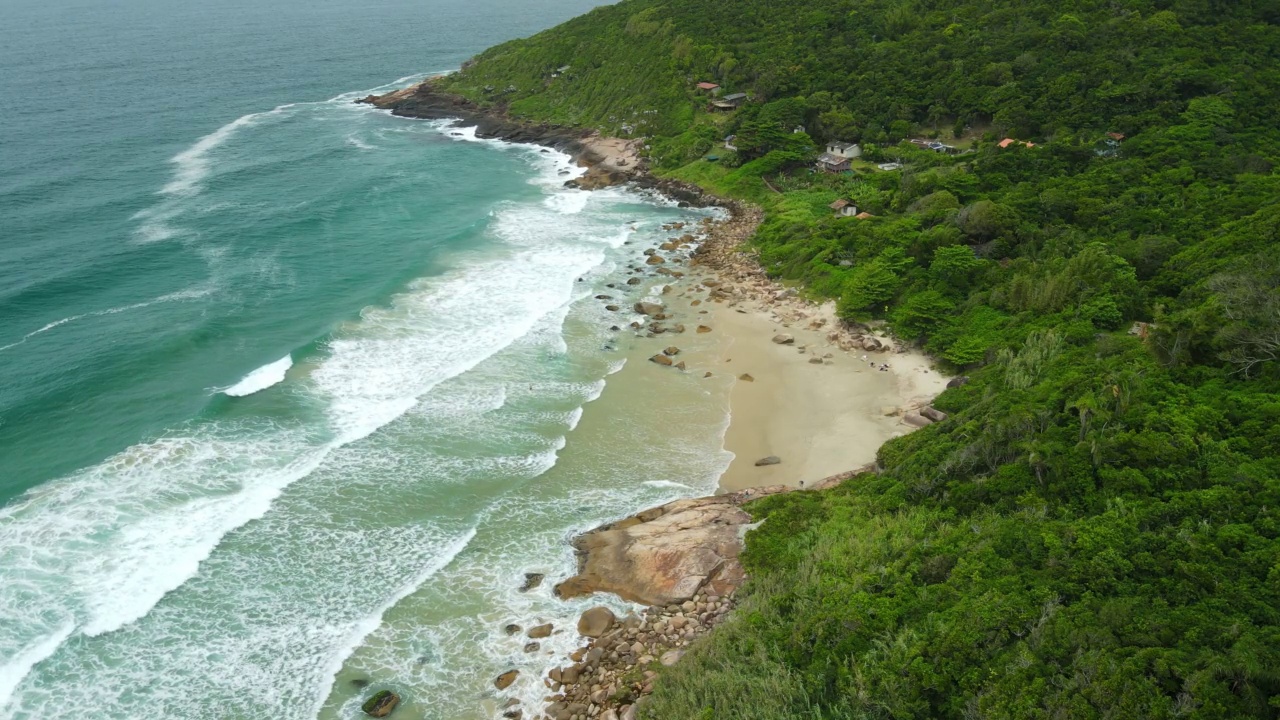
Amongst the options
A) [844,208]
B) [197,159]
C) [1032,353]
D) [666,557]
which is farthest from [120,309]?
[1032,353]

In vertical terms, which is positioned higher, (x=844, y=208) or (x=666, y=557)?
(x=844, y=208)

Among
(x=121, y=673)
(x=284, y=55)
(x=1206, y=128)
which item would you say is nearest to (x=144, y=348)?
(x=121, y=673)

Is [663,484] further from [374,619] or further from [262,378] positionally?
[262,378]

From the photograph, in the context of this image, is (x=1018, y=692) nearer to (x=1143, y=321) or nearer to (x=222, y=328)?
(x=1143, y=321)

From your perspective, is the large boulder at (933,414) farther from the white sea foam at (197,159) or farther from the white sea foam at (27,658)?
the white sea foam at (197,159)

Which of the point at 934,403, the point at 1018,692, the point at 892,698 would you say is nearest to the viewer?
the point at 1018,692

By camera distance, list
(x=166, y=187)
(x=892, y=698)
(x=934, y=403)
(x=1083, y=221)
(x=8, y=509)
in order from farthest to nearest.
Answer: (x=166, y=187), (x=1083, y=221), (x=934, y=403), (x=8, y=509), (x=892, y=698)
